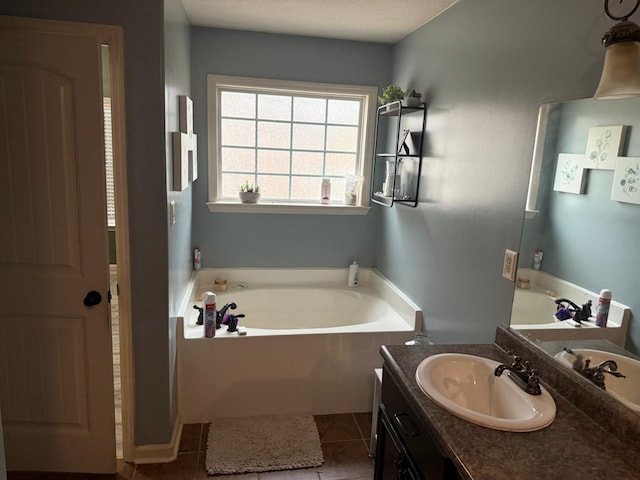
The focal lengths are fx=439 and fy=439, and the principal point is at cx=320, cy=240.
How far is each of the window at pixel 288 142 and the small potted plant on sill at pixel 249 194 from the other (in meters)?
0.05

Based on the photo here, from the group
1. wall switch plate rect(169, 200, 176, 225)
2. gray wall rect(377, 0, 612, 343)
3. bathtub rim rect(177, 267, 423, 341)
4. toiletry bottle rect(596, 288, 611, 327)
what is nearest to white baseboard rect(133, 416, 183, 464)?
bathtub rim rect(177, 267, 423, 341)

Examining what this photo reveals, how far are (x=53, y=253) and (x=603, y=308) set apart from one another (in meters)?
2.17

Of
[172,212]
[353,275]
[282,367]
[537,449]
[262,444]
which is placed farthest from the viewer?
[353,275]

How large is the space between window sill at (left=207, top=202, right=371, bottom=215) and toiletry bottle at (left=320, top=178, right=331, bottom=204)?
2.6 inches

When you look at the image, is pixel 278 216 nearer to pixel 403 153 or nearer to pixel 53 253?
pixel 403 153

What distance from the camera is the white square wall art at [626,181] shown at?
1.25 m

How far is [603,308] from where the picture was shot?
1.36m

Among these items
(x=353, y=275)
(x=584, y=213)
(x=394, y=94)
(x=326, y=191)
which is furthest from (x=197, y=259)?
(x=584, y=213)

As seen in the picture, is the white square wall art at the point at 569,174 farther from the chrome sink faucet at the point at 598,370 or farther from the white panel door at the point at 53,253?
the white panel door at the point at 53,253

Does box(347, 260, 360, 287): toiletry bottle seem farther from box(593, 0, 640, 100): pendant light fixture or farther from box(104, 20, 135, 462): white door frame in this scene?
box(593, 0, 640, 100): pendant light fixture

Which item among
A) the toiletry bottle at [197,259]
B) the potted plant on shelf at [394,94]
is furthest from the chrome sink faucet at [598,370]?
the toiletry bottle at [197,259]

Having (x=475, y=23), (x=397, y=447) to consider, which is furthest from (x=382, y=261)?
(x=397, y=447)

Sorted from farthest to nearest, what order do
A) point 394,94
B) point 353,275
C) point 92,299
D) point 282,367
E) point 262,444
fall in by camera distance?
point 353,275
point 394,94
point 282,367
point 262,444
point 92,299

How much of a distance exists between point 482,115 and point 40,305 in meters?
2.25
